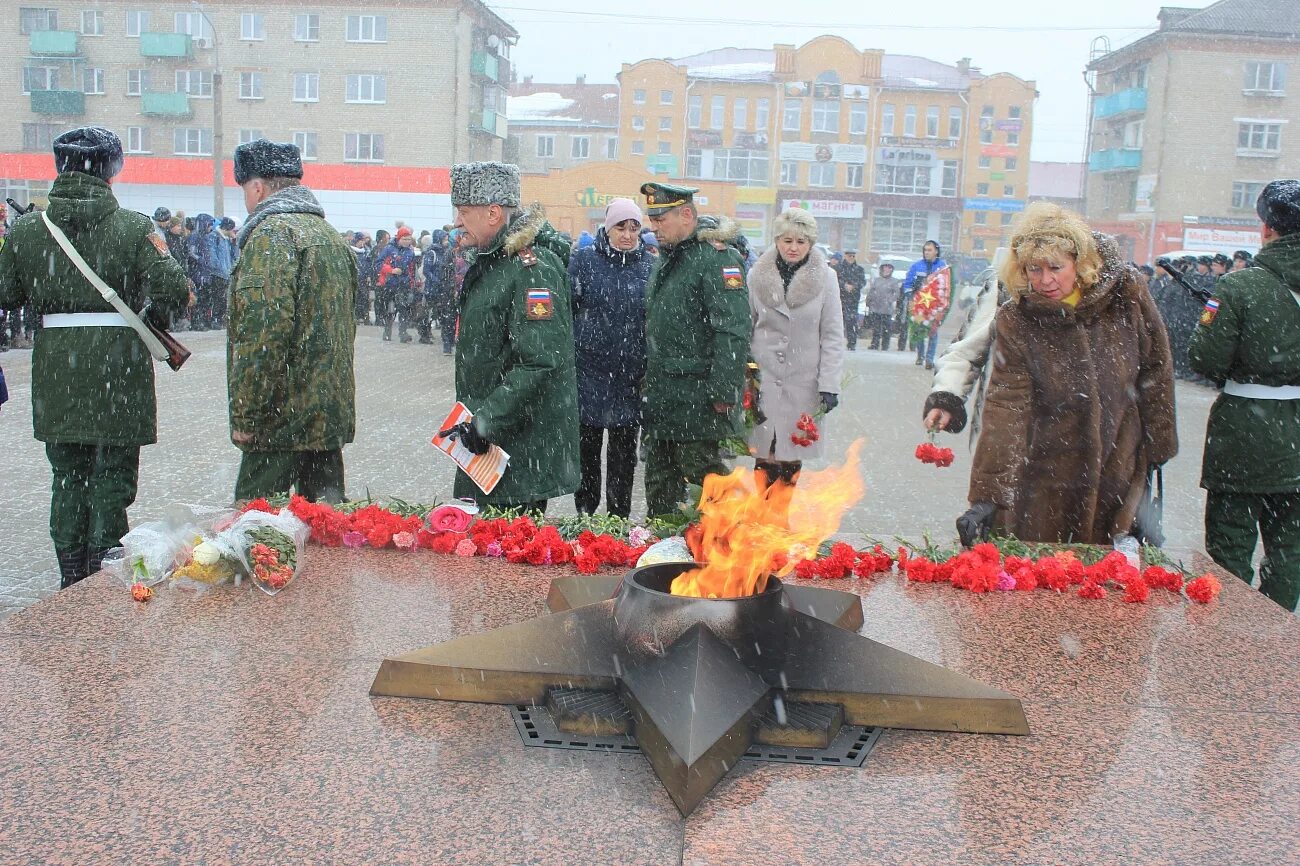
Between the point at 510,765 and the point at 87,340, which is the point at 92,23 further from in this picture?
the point at 510,765

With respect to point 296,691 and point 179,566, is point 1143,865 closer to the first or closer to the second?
point 296,691

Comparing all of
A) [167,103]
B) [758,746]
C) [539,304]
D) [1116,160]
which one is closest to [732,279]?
[539,304]

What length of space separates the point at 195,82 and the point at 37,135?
7.32 metres

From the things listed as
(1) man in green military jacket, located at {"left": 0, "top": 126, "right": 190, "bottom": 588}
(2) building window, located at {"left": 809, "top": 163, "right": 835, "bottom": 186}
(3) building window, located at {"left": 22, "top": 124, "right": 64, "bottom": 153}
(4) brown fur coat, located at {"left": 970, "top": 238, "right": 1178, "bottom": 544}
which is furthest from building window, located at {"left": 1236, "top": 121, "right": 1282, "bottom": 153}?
(1) man in green military jacket, located at {"left": 0, "top": 126, "right": 190, "bottom": 588}

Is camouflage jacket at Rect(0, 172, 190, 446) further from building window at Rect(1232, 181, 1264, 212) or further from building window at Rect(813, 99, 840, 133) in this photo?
building window at Rect(813, 99, 840, 133)

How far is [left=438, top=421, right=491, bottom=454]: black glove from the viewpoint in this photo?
4.20 metres

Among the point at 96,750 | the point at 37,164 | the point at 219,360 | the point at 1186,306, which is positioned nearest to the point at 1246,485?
the point at 96,750

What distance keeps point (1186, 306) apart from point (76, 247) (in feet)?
57.8

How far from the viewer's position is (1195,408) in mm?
14969

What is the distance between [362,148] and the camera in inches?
2030

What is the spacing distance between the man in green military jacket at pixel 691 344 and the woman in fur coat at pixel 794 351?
94cm

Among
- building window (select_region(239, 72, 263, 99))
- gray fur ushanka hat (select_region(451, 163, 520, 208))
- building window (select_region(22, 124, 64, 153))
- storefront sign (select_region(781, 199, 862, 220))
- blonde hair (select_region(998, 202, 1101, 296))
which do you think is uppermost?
building window (select_region(239, 72, 263, 99))

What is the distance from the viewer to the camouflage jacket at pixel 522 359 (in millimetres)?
4387

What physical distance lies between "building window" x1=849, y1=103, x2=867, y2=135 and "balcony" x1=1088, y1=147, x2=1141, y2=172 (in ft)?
47.1
